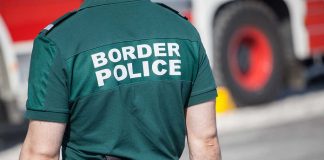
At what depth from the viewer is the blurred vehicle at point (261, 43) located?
9102mm

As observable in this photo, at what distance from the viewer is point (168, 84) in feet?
7.84

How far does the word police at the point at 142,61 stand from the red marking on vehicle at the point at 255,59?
7.01 metres

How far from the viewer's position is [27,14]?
7.57 m

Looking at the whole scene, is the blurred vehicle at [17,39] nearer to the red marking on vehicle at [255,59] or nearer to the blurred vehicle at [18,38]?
the blurred vehicle at [18,38]

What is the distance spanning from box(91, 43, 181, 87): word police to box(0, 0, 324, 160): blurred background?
5035mm

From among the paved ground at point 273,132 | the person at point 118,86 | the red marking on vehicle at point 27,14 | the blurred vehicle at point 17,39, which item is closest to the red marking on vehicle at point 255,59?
the paved ground at point 273,132


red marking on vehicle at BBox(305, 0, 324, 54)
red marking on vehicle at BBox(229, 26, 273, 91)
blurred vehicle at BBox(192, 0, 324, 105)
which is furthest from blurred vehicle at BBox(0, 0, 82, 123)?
red marking on vehicle at BBox(305, 0, 324, 54)

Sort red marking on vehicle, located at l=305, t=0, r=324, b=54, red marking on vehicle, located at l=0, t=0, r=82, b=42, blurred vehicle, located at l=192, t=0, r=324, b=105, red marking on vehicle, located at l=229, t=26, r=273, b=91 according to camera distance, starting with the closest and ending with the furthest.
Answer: red marking on vehicle, located at l=0, t=0, r=82, b=42
blurred vehicle, located at l=192, t=0, r=324, b=105
red marking on vehicle, located at l=229, t=26, r=273, b=91
red marking on vehicle, located at l=305, t=0, r=324, b=54

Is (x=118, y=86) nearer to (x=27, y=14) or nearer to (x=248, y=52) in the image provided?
(x=27, y=14)

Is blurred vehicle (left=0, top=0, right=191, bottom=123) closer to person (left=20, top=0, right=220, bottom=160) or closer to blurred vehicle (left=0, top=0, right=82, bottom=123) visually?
blurred vehicle (left=0, top=0, right=82, bottom=123)

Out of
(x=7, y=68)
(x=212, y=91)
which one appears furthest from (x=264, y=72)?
(x=212, y=91)

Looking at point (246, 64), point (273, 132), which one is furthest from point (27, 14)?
point (246, 64)

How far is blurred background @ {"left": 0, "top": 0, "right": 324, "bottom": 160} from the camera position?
754 centimetres

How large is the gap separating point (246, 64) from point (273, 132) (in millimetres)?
1370
